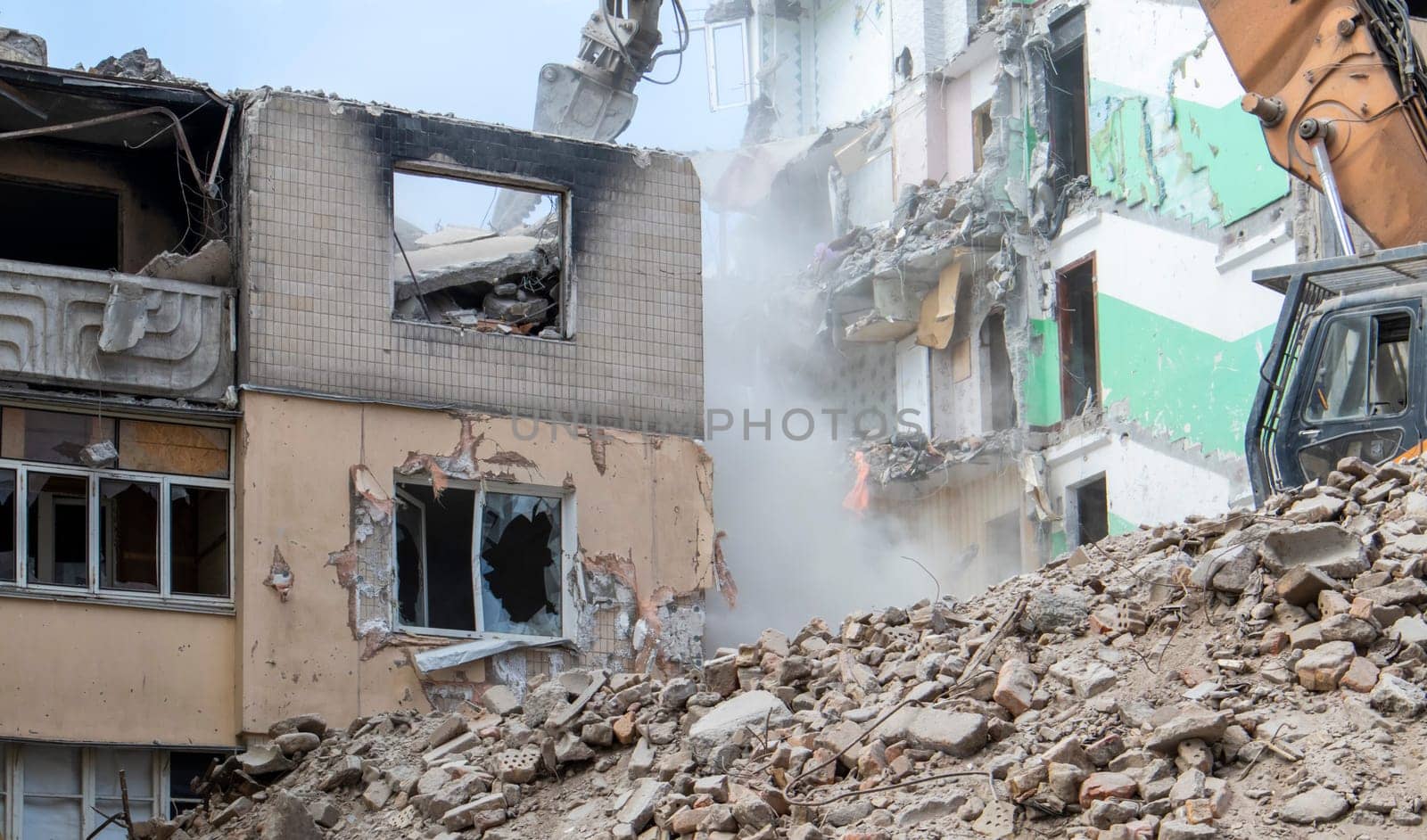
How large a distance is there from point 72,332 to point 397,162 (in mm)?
2999

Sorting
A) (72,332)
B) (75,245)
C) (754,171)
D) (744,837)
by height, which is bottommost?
(744,837)

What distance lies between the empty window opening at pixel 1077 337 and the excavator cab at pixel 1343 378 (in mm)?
13369

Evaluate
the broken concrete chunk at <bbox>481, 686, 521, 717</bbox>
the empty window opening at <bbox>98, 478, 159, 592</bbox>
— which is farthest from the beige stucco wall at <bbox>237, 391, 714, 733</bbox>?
the broken concrete chunk at <bbox>481, 686, 521, 717</bbox>

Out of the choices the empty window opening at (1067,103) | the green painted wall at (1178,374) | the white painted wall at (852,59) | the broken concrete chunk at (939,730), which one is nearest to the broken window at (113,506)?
the broken concrete chunk at (939,730)

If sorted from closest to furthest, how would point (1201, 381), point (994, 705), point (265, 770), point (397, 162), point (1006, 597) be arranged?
point (994, 705) < point (1006, 597) < point (265, 770) < point (397, 162) < point (1201, 381)

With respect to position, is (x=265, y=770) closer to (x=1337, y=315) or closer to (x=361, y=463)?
(x=361, y=463)

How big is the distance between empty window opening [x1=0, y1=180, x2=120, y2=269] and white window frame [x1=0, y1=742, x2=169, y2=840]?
4.36 m

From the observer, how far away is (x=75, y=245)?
1734 centimetres

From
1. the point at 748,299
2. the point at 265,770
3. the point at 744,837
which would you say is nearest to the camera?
the point at 744,837

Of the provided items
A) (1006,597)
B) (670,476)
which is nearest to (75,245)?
(670,476)

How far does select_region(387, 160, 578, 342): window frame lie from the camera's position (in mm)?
16578

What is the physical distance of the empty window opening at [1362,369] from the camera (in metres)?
12.5

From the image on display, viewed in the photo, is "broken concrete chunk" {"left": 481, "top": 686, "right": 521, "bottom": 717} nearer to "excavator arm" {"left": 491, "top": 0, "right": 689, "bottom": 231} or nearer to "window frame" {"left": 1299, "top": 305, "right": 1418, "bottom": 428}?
"window frame" {"left": 1299, "top": 305, "right": 1418, "bottom": 428}

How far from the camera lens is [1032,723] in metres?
9.82
